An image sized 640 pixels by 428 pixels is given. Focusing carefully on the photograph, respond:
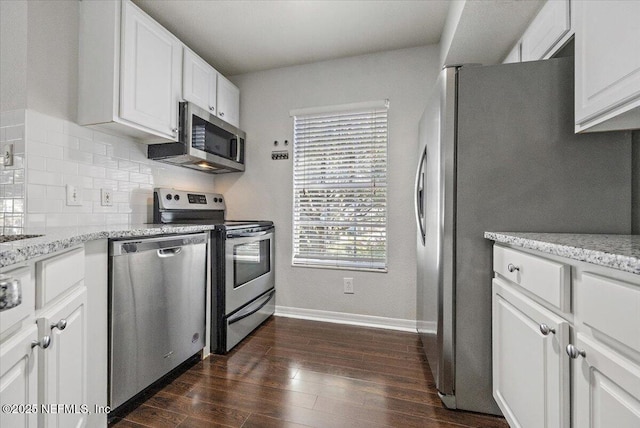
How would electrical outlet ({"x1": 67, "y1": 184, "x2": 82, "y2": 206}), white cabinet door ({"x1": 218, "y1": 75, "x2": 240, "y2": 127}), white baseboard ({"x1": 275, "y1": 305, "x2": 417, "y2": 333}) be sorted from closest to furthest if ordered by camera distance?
electrical outlet ({"x1": 67, "y1": 184, "x2": 82, "y2": 206}), white baseboard ({"x1": 275, "y1": 305, "x2": 417, "y2": 333}), white cabinet door ({"x1": 218, "y1": 75, "x2": 240, "y2": 127})

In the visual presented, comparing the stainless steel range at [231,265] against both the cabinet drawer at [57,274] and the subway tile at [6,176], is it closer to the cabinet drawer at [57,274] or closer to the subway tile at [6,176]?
the subway tile at [6,176]

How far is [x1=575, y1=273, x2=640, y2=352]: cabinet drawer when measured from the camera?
596 millimetres

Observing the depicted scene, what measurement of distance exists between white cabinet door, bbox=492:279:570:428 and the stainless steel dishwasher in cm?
167

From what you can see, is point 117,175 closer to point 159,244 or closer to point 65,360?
point 159,244

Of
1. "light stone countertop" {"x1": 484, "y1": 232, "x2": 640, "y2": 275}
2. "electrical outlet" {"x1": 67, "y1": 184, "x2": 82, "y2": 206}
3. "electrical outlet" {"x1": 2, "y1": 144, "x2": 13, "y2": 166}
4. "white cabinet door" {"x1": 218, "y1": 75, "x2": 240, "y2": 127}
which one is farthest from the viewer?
"white cabinet door" {"x1": 218, "y1": 75, "x2": 240, "y2": 127}

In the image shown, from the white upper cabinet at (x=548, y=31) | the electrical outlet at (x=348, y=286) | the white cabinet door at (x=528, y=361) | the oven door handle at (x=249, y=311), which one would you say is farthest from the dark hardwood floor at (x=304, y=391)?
the white upper cabinet at (x=548, y=31)

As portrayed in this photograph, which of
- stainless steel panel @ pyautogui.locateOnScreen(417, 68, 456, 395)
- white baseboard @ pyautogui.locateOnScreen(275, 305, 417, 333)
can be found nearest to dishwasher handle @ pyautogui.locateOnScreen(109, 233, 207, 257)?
white baseboard @ pyautogui.locateOnScreen(275, 305, 417, 333)

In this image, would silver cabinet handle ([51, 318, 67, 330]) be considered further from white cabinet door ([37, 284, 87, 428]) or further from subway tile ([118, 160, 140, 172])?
subway tile ([118, 160, 140, 172])

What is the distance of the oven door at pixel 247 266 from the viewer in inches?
81.0

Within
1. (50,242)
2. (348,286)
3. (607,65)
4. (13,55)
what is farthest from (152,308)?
(607,65)

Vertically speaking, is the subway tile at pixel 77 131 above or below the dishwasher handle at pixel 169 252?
above

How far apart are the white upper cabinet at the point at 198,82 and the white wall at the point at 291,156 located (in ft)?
1.64

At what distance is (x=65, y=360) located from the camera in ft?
3.08

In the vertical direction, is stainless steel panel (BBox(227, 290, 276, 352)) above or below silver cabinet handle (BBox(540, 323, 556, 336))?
below
